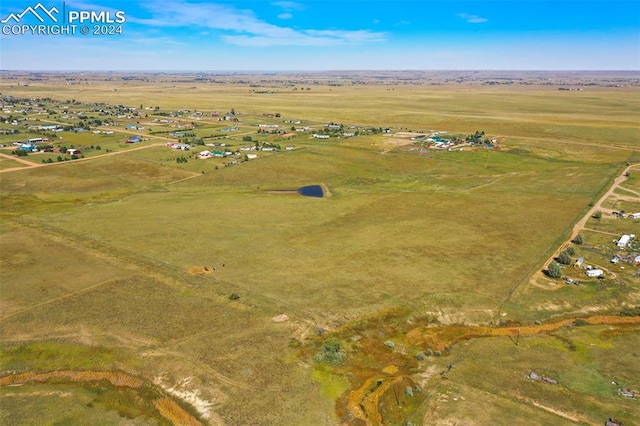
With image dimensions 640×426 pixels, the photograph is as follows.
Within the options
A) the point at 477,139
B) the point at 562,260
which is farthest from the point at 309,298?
the point at 477,139

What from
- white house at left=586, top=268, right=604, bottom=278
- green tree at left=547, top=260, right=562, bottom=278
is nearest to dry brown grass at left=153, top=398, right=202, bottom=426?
green tree at left=547, top=260, right=562, bottom=278

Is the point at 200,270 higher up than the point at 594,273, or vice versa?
the point at 594,273

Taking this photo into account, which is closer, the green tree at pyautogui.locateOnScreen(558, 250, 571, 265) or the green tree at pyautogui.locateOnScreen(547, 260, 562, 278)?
the green tree at pyautogui.locateOnScreen(547, 260, 562, 278)

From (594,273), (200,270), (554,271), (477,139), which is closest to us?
(554,271)

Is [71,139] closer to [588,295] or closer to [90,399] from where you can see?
[90,399]

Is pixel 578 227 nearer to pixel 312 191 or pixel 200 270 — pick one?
pixel 312 191

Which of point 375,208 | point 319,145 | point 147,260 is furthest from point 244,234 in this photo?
point 319,145

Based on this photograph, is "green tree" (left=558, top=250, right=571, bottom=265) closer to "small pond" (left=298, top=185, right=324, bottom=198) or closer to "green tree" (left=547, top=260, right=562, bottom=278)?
"green tree" (left=547, top=260, right=562, bottom=278)

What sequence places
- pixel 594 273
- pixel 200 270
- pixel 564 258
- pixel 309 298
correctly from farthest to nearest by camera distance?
pixel 564 258, pixel 200 270, pixel 594 273, pixel 309 298
